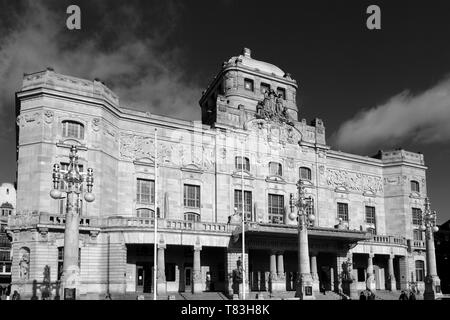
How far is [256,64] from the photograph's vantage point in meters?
68.2

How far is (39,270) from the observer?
140 feet

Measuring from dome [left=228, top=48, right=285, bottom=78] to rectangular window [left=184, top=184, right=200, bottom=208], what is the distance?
1924 cm

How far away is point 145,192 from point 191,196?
5.12 meters

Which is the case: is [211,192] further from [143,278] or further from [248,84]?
[248,84]

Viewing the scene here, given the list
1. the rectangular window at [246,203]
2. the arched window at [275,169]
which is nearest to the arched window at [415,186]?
the arched window at [275,169]

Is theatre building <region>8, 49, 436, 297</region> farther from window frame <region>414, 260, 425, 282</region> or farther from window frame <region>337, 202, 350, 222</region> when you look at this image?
window frame <region>414, 260, 425, 282</region>

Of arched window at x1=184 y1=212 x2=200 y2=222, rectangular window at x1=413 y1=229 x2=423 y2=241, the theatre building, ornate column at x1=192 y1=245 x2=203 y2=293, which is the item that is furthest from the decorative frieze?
ornate column at x1=192 y1=245 x2=203 y2=293

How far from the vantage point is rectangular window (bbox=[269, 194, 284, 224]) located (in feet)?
193

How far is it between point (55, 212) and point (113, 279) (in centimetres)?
776

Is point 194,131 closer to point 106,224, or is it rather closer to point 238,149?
point 238,149

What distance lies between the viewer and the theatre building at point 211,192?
44938mm

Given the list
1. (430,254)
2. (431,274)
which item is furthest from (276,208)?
(431,274)

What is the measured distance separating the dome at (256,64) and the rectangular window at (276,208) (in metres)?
17.4
